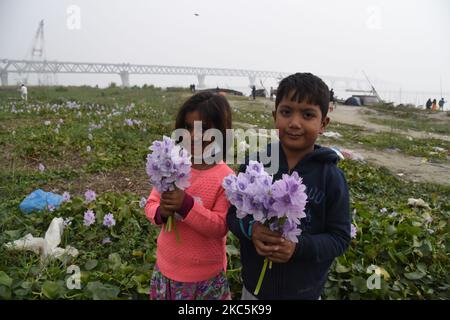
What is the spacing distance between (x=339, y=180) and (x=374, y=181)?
5054mm

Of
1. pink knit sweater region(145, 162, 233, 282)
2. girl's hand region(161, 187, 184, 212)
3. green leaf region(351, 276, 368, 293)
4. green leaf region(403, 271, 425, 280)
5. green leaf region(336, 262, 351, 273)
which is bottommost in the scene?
green leaf region(403, 271, 425, 280)

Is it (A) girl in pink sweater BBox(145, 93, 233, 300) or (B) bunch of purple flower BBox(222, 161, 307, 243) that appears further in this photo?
(A) girl in pink sweater BBox(145, 93, 233, 300)

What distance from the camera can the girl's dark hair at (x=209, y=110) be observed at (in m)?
1.83

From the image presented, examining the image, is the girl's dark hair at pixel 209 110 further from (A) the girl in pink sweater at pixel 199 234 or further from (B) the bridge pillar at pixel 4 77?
(B) the bridge pillar at pixel 4 77

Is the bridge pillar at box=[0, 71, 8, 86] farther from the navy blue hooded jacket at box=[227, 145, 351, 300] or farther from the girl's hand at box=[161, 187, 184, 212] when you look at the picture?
the navy blue hooded jacket at box=[227, 145, 351, 300]

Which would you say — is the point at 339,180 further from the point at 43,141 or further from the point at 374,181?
the point at 43,141

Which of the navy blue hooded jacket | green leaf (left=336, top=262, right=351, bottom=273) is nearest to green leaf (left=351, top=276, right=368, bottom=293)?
green leaf (left=336, top=262, right=351, bottom=273)

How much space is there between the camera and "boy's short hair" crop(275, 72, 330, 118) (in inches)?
65.5

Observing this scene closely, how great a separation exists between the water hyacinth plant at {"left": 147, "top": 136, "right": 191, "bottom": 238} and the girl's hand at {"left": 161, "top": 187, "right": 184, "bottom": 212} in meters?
0.08

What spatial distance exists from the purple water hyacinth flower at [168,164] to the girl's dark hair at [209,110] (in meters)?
0.40

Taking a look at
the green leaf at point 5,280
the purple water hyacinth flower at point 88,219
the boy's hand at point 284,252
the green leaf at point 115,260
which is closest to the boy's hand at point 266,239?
the boy's hand at point 284,252

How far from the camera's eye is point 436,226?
13.0 ft

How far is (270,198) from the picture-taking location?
4.18 ft

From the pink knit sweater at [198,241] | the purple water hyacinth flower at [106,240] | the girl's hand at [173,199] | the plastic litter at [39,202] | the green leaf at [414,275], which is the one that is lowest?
the green leaf at [414,275]
